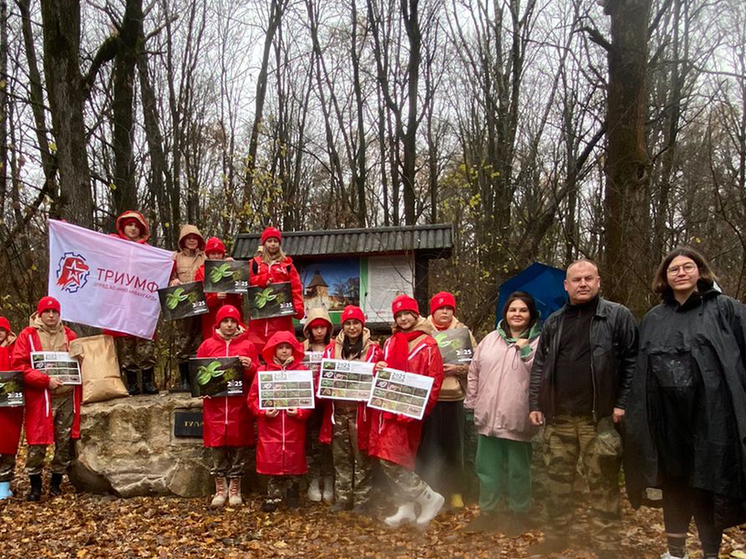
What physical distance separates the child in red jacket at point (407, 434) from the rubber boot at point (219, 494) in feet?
5.78

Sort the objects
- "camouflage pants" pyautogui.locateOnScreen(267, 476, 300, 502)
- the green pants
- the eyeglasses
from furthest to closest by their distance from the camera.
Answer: "camouflage pants" pyautogui.locateOnScreen(267, 476, 300, 502), the green pants, the eyeglasses

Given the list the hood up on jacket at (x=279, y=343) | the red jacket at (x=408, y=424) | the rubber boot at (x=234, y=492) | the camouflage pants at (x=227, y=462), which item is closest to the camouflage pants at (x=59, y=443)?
the camouflage pants at (x=227, y=462)

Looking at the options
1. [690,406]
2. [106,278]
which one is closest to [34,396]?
[106,278]

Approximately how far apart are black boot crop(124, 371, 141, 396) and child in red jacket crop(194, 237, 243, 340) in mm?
1056

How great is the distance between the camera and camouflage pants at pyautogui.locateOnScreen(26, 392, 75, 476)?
21.7 feet

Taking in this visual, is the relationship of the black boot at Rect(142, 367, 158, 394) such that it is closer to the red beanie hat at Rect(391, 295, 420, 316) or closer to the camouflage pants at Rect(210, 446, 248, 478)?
the camouflage pants at Rect(210, 446, 248, 478)

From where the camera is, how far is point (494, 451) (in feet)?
17.3

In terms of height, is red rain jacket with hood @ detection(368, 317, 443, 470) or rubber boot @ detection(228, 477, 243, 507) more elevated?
red rain jacket with hood @ detection(368, 317, 443, 470)

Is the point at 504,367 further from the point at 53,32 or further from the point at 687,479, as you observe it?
the point at 53,32

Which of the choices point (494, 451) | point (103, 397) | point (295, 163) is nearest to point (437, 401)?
point (494, 451)

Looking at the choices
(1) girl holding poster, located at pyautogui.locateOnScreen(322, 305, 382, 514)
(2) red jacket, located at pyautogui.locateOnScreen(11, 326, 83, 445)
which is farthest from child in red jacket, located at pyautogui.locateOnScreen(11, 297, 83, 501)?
(1) girl holding poster, located at pyautogui.locateOnScreen(322, 305, 382, 514)

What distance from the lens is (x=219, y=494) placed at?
6.29 m

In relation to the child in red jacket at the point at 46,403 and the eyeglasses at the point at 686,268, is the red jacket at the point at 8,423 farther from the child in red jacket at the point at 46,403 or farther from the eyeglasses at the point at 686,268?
the eyeglasses at the point at 686,268

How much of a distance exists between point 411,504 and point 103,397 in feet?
12.9
